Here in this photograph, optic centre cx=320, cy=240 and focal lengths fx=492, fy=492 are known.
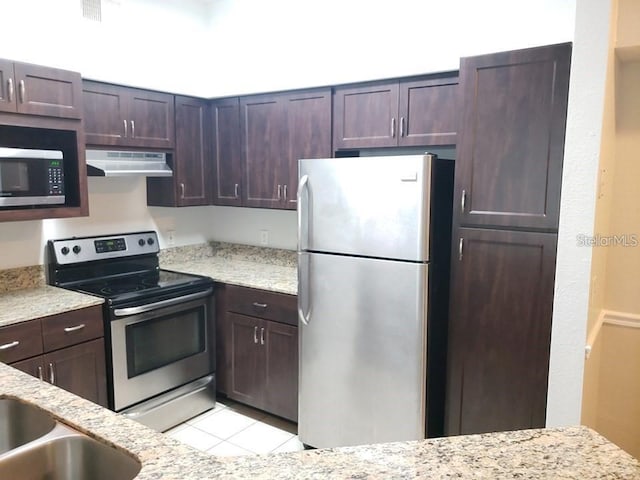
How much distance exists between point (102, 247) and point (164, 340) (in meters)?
0.79

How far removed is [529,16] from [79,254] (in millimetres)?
2973

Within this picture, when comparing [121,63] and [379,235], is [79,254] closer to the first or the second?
[121,63]

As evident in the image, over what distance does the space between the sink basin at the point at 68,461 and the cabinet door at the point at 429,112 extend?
2115mm

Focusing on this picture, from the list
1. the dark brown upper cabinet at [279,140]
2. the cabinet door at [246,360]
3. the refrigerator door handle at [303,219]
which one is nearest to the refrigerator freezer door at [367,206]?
the refrigerator door handle at [303,219]

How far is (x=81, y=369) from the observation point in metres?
2.58

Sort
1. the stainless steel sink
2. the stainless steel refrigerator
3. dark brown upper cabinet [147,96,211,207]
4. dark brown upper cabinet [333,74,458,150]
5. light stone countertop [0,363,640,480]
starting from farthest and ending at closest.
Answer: dark brown upper cabinet [147,96,211,207], dark brown upper cabinet [333,74,458,150], the stainless steel refrigerator, the stainless steel sink, light stone countertop [0,363,640,480]

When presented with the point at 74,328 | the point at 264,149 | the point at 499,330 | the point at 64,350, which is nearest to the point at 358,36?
the point at 264,149

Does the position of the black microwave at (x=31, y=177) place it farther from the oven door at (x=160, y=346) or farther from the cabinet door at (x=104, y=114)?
the oven door at (x=160, y=346)

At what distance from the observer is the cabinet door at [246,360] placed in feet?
10.3

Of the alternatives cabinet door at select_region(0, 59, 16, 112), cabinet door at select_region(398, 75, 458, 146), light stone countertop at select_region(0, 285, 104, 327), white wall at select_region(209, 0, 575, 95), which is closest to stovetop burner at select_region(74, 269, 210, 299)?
Answer: light stone countertop at select_region(0, 285, 104, 327)

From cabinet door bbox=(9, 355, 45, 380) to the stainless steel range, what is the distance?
1.16 ft

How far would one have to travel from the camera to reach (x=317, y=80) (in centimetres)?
339

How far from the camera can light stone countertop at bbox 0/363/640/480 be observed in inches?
36.7

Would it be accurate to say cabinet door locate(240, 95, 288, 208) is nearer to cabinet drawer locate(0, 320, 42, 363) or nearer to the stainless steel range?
Result: the stainless steel range
